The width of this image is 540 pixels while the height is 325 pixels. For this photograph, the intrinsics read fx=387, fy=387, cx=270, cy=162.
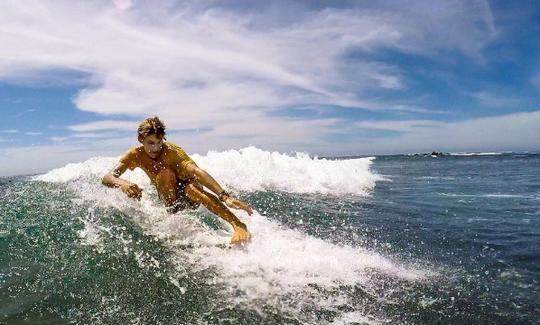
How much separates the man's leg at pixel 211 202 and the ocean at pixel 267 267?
1.21ft

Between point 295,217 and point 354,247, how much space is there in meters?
2.72

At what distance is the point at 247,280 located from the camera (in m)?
4.49

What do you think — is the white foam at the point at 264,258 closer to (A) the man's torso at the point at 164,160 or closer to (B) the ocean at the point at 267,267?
(B) the ocean at the point at 267,267

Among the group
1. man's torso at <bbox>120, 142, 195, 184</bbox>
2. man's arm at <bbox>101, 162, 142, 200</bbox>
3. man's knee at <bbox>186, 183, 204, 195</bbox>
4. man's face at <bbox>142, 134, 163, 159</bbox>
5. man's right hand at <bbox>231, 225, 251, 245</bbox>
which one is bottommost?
man's right hand at <bbox>231, 225, 251, 245</bbox>

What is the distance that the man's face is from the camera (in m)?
6.49

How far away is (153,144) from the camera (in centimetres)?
656

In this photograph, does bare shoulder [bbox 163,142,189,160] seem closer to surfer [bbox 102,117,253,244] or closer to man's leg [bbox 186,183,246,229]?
surfer [bbox 102,117,253,244]

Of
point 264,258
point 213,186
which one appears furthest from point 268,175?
point 264,258

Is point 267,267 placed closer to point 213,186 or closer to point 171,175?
point 213,186

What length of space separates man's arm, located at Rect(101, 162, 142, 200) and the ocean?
0.80 metres

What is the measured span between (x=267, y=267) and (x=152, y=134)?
307cm

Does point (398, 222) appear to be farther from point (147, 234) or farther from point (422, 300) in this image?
point (147, 234)

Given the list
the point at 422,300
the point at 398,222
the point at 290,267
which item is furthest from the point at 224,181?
the point at 422,300

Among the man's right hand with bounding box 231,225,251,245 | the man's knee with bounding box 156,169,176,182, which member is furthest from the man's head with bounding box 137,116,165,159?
the man's right hand with bounding box 231,225,251,245
